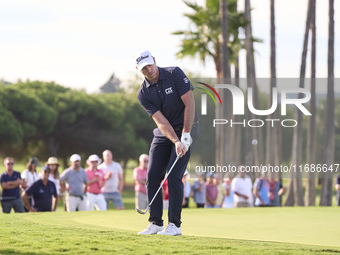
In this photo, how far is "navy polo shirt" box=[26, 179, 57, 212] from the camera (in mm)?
13828

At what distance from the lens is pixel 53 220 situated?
9.87 meters

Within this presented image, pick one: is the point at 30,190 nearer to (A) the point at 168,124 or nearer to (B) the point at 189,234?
(B) the point at 189,234

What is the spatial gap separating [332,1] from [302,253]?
25.4 meters

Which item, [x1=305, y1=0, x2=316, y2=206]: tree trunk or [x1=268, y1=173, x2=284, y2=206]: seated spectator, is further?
[x1=305, y1=0, x2=316, y2=206]: tree trunk

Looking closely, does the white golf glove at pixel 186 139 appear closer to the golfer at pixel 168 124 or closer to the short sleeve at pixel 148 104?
the golfer at pixel 168 124

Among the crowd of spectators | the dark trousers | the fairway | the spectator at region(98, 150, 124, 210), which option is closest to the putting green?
the fairway

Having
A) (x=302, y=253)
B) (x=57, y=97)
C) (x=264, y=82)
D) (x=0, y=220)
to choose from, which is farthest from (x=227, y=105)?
(x=57, y=97)

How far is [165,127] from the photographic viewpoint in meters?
7.11

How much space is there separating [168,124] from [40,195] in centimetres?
→ 737

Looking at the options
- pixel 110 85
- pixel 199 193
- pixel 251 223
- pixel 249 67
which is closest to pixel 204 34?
pixel 249 67

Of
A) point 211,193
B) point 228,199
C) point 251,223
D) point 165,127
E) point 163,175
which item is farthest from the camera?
point 211,193

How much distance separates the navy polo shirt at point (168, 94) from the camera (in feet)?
23.5

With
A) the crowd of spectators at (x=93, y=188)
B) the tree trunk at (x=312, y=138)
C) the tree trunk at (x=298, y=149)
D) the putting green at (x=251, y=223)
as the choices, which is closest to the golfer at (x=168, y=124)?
the putting green at (x=251, y=223)

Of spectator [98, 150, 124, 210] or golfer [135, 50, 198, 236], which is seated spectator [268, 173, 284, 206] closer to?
spectator [98, 150, 124, 210]
